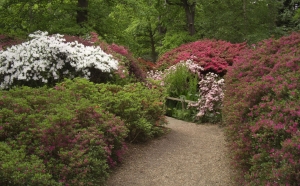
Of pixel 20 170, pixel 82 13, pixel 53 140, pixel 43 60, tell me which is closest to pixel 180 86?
pixel 82 13

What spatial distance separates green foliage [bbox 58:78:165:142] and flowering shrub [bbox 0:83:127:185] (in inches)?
32.2

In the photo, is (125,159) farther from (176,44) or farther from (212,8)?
(176,44)

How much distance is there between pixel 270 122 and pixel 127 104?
2874 mm

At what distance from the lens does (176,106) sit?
10180mm

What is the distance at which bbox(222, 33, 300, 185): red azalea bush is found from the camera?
122 inches

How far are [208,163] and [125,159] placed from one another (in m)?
1.32

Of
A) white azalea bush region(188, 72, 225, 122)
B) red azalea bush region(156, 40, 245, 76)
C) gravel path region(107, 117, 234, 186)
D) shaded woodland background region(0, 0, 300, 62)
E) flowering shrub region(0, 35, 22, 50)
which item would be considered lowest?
gravel path region(107, 117, 234, 186)

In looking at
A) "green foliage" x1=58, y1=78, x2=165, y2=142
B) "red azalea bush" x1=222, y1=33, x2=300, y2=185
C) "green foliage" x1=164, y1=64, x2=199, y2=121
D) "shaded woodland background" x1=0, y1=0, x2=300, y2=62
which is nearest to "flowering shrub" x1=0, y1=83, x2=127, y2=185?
"green foliage" x1=58, y1=78, x2=165, y2=142

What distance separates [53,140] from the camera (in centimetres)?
402

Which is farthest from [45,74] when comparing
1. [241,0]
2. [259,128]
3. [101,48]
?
[241,0]

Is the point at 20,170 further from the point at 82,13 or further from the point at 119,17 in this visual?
the point at 119,17

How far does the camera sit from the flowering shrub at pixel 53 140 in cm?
348

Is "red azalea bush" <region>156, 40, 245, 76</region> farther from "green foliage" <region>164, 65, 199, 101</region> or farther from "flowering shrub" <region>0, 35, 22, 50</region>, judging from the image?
"flowering shrub" <region>0, 35, 22, 50</region>

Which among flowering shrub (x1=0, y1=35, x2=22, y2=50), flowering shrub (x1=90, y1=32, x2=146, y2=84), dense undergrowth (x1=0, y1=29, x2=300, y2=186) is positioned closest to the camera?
dense undergrowth (x1=0, y1=29, x2=300, y2=186)
